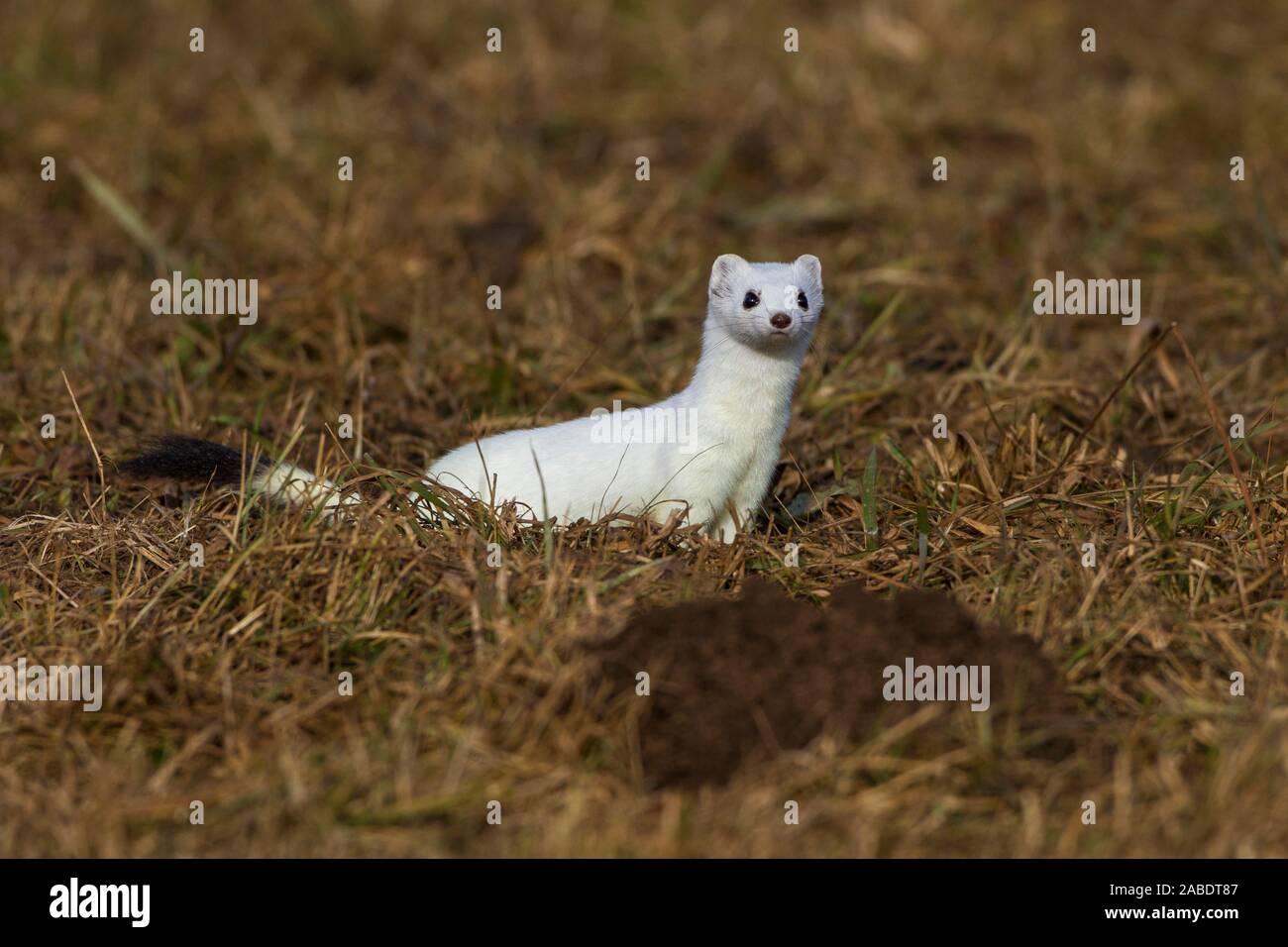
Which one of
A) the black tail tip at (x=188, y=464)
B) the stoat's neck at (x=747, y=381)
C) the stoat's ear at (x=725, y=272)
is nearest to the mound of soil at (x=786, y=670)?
the stoat's neck at (x=747, y=381)

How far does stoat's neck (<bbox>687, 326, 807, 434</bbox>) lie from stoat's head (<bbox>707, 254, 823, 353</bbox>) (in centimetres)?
3

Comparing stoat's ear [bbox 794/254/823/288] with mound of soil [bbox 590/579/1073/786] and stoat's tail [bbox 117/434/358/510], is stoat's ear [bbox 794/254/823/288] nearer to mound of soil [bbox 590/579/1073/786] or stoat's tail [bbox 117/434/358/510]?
mound of soil [bbox 590/579/1073/786]

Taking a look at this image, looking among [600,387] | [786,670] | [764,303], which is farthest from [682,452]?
[600,387]

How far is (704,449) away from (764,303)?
531 millimetres

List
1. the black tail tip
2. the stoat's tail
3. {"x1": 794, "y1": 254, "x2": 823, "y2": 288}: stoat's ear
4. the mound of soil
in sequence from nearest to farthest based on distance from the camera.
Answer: the mound of soil → the stoat's tail → the black tail tip → {"x1": 794, "y1": 254, "x2": 823, "y2": 288}: stoat's ear

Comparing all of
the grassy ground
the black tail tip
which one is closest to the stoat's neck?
the grassy ground

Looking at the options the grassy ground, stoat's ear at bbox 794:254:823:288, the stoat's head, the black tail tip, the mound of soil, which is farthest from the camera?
stoat's ear at bbox 794:254:823:288

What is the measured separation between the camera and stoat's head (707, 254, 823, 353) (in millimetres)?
4902

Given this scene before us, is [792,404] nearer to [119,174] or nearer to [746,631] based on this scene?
[746,631]

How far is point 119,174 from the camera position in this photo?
28.9 feet

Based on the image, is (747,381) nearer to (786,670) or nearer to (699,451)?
(699,451)

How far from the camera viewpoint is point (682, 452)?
5090mm

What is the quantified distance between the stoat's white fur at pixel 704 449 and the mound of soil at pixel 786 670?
89 centimetres

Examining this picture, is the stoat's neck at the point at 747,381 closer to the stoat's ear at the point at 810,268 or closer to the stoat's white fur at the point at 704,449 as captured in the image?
the stoat's white fur at the point at 704,449
